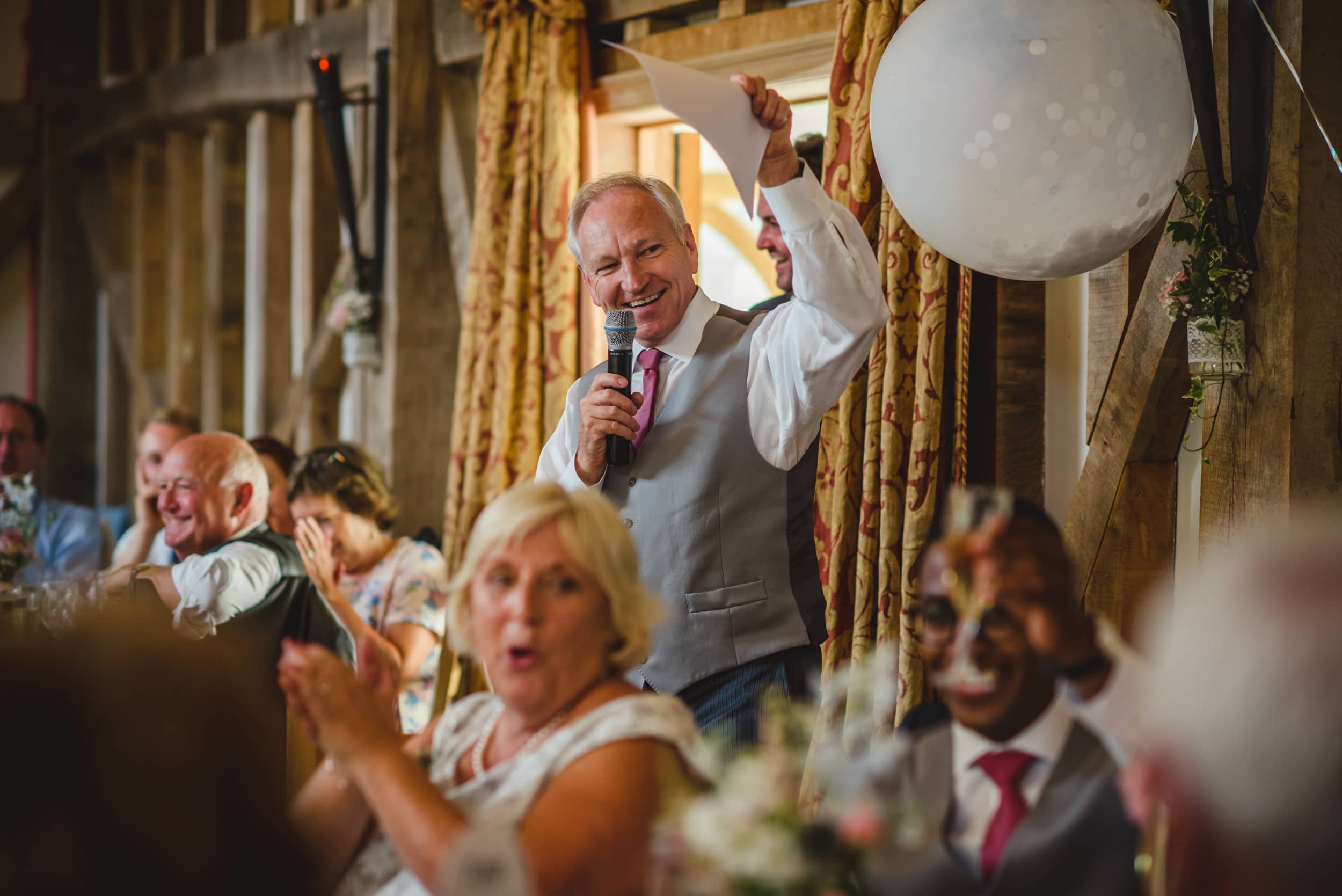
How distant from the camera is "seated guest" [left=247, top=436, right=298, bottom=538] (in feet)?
11.9

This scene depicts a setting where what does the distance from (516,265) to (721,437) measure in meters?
2.03

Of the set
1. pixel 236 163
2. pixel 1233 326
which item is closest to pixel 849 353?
pixel 1233 326

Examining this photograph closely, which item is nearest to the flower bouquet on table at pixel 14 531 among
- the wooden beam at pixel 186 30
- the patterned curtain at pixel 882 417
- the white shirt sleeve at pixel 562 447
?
the white shirt sleeve at pixel 562 447

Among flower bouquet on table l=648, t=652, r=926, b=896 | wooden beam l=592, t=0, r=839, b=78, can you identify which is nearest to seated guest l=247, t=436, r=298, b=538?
wooden beam l=592, t=0, r=839, b=78

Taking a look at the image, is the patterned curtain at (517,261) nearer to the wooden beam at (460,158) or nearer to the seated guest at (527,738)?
the wooden beam at (460,158)

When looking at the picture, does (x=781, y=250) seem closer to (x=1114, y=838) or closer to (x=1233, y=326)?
(x=1233, y=326)

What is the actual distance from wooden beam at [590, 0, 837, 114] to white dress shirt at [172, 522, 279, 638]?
1586 millimetres

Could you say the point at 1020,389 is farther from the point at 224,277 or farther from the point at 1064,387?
the point at 224,277

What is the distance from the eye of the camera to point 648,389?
1.92 meters

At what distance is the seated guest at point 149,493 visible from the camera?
12.6 ft

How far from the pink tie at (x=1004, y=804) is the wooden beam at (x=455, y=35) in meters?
3.37

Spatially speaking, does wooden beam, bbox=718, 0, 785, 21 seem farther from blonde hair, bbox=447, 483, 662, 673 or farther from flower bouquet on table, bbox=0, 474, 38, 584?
blonde hair, bbox=447, 483, 662, 673

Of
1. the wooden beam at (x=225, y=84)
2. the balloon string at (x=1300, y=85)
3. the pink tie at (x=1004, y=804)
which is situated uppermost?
the wooden beam at (x=225, y=84)

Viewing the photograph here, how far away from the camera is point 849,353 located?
1.74m
